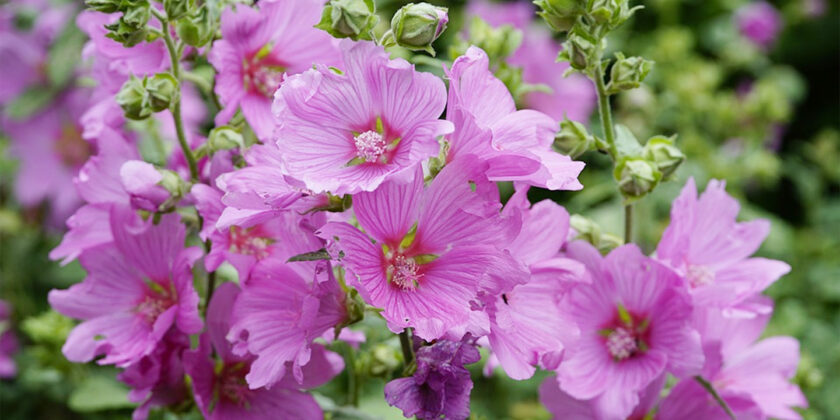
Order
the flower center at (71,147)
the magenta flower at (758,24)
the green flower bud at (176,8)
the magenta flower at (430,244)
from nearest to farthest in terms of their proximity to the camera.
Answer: the magenta flower at (430,244) → the green flower bud at (176,8) → the flower center at (71,147) → the magenta flower at (758,24)

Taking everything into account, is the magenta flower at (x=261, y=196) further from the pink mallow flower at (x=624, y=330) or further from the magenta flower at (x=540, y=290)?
the pink mallow flower at (x=624, y=330)

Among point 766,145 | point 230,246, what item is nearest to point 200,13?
A: point 230,246

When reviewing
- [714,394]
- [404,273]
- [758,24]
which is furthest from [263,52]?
[758,24]

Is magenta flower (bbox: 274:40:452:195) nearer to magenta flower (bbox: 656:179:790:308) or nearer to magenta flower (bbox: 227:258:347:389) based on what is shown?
magenta flower (bbox: 227:258:347:389)

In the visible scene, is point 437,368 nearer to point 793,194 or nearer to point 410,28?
point 410,28

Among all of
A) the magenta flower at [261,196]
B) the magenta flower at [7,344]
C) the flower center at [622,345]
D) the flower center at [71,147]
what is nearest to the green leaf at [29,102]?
the flower center at [71,147]

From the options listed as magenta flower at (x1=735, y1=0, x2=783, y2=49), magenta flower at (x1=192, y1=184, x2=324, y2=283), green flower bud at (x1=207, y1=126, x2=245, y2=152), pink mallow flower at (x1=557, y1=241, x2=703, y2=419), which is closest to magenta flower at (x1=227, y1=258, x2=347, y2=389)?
magenta flower at (x1=192, y1=184, x2=324, y2=283)

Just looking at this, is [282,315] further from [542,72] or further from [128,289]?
[542,72]
